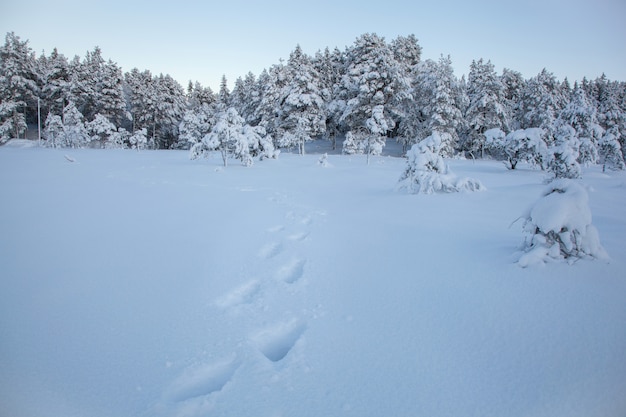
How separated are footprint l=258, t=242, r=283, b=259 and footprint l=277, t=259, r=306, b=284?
1.43ft

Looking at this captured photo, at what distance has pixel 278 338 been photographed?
2.77 metres

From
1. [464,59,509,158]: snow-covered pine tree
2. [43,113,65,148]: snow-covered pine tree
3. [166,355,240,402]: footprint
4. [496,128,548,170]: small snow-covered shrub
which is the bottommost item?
[166,355,240,402]: footprint

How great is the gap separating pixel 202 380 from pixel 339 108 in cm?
3092

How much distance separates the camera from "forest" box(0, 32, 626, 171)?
17656mm

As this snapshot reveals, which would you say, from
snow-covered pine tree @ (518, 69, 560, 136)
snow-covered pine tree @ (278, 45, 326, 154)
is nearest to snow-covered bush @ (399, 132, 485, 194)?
snow-covered pine tree @ (278, 45, 326, 154)

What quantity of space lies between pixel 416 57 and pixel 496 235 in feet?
149

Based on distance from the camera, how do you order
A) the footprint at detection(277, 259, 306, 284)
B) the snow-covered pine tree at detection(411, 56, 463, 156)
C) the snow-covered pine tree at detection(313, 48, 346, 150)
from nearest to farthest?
the footprint at detection(277, 259, 306, 284), the snow-covered pine tree at detection(411, 56, 463, 156), the snow-covered pine tree at detection(313, 48, 346, 150)

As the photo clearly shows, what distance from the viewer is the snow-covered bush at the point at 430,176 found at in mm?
8461

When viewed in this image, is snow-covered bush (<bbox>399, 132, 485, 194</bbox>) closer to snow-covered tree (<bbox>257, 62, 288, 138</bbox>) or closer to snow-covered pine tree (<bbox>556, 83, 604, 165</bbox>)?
snow-covered pine tree (<bbox>556, 83, 604, 165</bbox>)

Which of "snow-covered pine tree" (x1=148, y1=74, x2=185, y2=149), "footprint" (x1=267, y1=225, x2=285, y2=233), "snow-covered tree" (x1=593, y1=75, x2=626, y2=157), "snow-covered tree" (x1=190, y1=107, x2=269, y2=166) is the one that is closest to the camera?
"footprint" (x1=267, y1=225, x2=285, y2=233)

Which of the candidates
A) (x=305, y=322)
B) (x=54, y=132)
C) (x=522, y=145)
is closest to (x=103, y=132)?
(x=54, y=132)

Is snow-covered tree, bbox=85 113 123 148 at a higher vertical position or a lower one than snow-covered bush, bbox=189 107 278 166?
higher

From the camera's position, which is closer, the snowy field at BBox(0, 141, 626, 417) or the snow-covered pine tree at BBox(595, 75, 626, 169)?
the snowy field at BBox(0, 141, 626, 417)

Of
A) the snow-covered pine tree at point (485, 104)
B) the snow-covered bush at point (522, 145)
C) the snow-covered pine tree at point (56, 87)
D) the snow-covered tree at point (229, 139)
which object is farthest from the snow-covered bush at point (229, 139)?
the snow-covered pine tree at point (56, 87)
